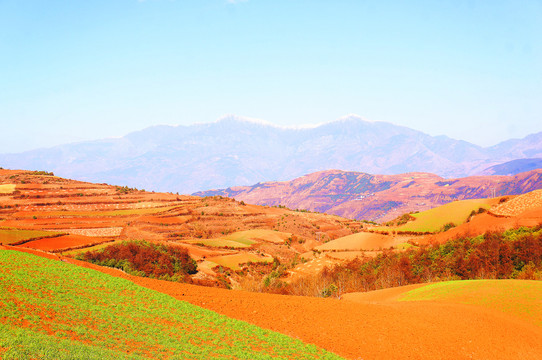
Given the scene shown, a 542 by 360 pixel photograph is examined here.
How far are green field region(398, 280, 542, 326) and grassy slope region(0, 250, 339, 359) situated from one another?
12247 mm

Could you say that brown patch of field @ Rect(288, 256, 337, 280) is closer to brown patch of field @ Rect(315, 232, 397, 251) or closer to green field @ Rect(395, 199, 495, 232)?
brown patch of field @ Rect(315, 232, 397, 251)

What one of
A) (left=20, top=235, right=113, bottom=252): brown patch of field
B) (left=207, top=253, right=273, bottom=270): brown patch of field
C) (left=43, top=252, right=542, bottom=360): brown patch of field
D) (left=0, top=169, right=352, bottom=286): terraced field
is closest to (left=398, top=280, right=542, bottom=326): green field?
(left=43, top=252, right=542, bottom=360): brown patch of field

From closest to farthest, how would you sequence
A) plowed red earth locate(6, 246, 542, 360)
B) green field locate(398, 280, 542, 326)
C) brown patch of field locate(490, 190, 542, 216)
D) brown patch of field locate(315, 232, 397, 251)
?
plowed red earth locate(6, 246, 542, 360)
green field locate(398, 280, 542, 326)
brown patch of field locate(490, 190, 542, 216)
brown patch of field locate(315, 232, 397, 251)

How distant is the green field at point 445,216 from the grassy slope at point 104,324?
47.1m

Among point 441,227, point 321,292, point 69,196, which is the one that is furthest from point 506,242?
point 69,196

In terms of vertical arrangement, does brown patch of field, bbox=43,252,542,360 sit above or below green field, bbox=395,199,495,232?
below

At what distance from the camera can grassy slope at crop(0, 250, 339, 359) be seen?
12.7 meters

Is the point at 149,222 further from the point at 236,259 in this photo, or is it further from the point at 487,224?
the point at 487,224

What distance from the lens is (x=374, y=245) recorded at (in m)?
60.0

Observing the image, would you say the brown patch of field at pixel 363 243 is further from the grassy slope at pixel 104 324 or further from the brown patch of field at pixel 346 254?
the grassy slope at pixel 104 324

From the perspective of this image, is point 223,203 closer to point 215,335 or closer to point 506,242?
point 506,242

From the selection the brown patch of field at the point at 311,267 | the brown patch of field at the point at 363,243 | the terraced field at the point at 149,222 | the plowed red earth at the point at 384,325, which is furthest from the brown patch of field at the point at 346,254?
the plowed red earth at the point at 384,325

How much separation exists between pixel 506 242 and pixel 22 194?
8975 centimetres

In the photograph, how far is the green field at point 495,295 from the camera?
22.1m
